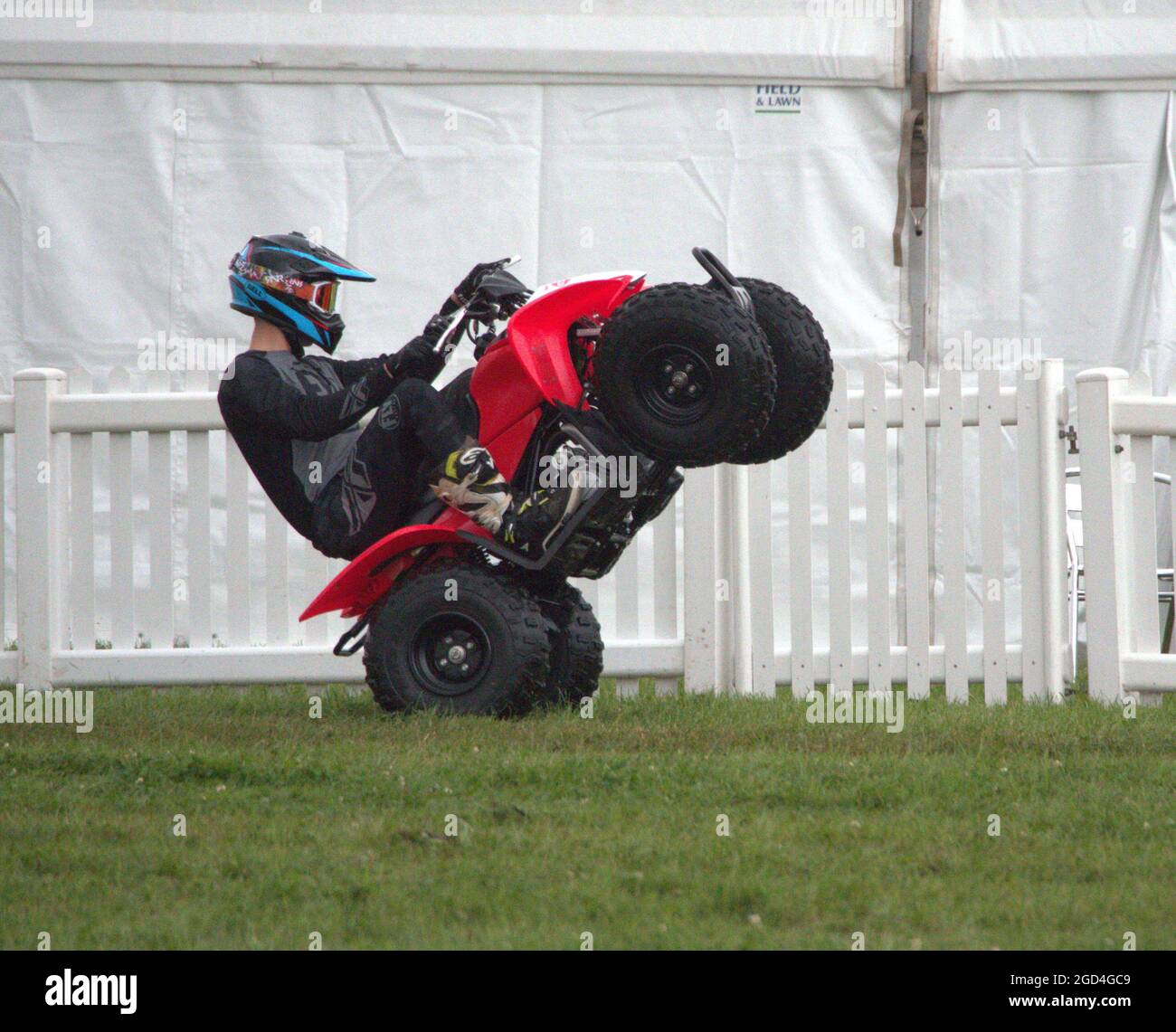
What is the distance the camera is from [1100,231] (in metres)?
8.17

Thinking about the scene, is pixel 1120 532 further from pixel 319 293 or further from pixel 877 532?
pixel 319 293

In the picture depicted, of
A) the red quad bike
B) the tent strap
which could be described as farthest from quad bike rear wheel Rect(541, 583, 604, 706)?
the tent strap

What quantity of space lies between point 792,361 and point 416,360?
118 centimetres

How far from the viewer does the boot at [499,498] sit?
16.9ft

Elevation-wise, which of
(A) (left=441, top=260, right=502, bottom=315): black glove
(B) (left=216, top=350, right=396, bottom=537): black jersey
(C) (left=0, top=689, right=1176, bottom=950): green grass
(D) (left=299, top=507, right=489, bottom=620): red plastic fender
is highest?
(A) (left=441, top=260, right=502, bottom=315): black glove

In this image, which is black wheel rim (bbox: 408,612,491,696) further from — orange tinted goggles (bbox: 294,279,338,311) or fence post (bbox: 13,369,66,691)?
fence post (bbox: 13,369,66,691)

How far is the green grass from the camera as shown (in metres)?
3.24

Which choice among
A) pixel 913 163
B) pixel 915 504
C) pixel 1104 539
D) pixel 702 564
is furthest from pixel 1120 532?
pixel 913 163

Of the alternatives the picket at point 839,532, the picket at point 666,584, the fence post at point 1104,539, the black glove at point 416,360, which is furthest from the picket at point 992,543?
the black glove at point 416,360

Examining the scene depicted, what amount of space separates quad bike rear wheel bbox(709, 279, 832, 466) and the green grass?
0.99 meters

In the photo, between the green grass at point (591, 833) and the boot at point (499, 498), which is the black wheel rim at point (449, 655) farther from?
the boot at point (499, 498)

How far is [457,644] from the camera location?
5.45 m

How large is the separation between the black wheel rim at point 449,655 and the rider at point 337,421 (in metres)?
0.36

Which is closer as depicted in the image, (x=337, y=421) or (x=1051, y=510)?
(x=337, y=421)
